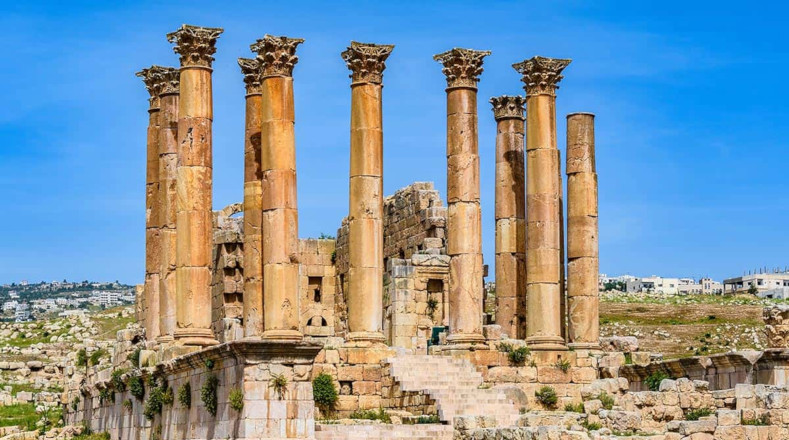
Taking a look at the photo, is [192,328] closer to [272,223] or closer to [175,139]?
[272,223]

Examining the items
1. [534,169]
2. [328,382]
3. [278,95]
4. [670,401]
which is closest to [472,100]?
[534,169]

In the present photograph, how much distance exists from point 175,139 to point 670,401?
21114mm

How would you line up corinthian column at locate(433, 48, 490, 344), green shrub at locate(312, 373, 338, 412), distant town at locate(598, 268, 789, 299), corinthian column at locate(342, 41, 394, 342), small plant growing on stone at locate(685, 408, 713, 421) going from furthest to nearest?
distant town at locate(598, 268, 789, 299) → corinthian column at locate(433, 48, 490, 344) → corinthian column at locate(342, 41, 394, 342) → green shrub at locate(312, 373, 338, 412) → small plant growing on stone at locate(685, 408, 713, 421)

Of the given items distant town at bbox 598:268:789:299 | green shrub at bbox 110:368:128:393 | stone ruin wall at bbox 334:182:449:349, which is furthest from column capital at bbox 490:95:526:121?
A: distant town at bbox 598:268:789:299

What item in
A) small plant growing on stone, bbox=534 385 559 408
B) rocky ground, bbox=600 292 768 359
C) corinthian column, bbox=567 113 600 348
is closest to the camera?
small plant growing on stone, bbox=534 385 559 408

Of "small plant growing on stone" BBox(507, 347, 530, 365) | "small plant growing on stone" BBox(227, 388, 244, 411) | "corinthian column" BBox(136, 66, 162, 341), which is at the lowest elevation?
"small plant growing on stone" BBox(227, 388, 244, 411)

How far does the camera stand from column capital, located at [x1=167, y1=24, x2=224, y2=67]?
48.2 meters

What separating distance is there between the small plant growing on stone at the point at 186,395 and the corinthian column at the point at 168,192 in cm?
521

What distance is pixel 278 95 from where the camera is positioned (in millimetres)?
47031

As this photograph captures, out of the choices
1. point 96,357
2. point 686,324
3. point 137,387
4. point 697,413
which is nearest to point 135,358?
point 137,387

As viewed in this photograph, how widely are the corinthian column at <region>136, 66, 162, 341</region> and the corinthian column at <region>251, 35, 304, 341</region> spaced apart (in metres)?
8.68

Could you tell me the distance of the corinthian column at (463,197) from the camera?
50.8 m

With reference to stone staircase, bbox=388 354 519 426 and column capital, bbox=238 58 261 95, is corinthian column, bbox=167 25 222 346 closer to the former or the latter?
column capital, bbox=238 58 261 95

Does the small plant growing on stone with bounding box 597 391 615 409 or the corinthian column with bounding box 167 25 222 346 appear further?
the corinthian column with bounding box 167 25 222 346
